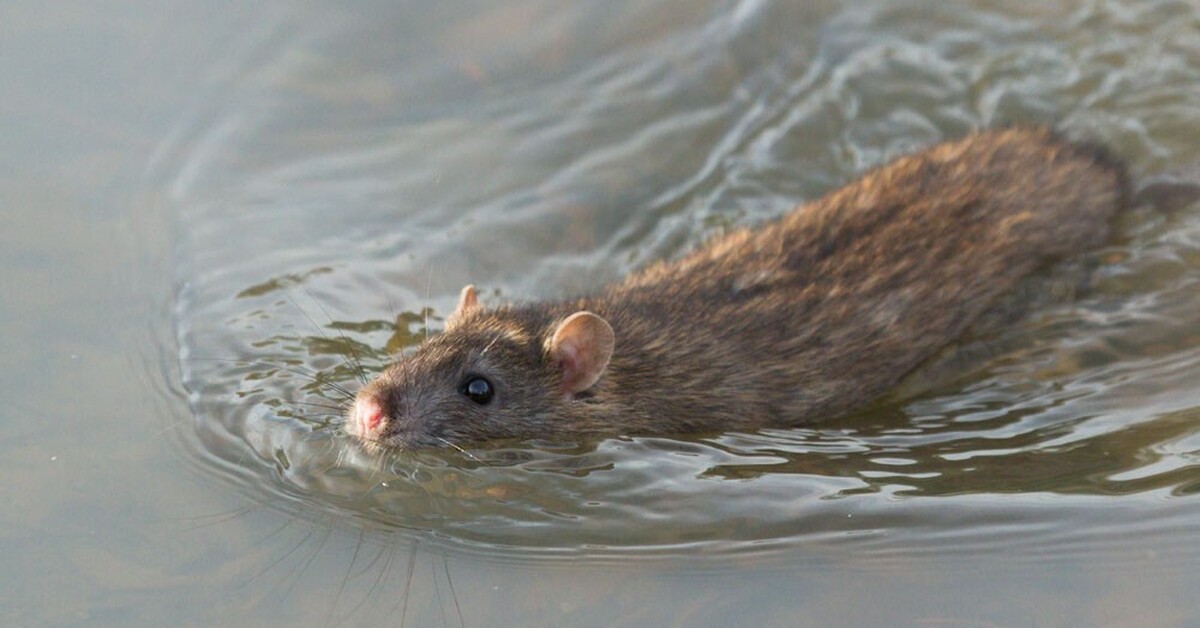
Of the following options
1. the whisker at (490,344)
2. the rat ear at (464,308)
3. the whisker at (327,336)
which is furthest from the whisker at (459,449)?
the whisker at (327,336)

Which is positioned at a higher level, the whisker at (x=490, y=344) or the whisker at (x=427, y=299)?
the whisker at (x=427, y=299)

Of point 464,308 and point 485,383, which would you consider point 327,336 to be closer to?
point 464,308

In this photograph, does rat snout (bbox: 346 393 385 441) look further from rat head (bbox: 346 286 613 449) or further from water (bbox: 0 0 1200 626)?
water (bbox: 0 0 1200 626)

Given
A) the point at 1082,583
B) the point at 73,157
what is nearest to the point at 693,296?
the point at 1082,583

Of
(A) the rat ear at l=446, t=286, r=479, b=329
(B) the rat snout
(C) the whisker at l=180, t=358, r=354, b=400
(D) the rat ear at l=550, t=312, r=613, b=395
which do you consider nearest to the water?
(C) the whisker at l=180, t=358, r=354, b=400

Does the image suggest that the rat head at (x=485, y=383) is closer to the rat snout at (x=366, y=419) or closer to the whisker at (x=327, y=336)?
the rat snout at (x=366, y=419)

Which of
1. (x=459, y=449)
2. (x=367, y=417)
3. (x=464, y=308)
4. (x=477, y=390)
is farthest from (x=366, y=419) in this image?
(x=464, y=308)
